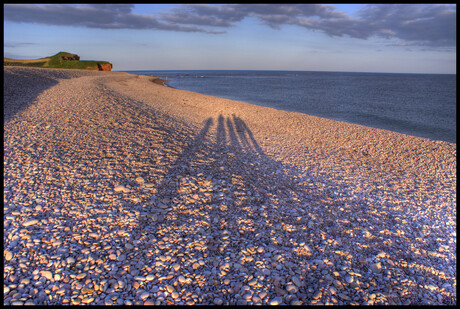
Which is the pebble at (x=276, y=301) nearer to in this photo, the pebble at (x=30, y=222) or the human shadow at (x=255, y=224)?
the human shadow at (x=255, y=224)

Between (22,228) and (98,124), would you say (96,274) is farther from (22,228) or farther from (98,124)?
(98,124)

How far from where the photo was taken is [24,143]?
8.39 metres

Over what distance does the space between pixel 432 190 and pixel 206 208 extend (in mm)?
8277

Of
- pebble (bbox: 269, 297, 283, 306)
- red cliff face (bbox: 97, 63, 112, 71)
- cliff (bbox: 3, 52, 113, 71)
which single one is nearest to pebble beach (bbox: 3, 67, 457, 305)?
pebble (bbox: 269, 297, 283, 306)

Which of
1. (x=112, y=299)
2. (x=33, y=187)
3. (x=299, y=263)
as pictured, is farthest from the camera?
(x=33, y=187)

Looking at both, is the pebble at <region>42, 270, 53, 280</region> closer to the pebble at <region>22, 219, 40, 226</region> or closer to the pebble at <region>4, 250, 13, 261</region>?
the pebble at <region>4, 250, 13, 261</region>

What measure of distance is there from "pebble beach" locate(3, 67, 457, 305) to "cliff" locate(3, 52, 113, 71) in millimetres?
68107

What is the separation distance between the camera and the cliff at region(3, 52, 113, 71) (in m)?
62.7

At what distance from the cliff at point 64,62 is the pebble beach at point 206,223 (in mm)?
68107

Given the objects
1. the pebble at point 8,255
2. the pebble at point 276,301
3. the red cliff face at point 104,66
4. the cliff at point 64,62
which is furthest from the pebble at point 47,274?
the red cliff face at point 104,66

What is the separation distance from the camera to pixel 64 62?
73375 mm

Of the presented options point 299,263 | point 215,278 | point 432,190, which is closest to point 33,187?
point 215,278

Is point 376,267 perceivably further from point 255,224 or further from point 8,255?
point 8,255

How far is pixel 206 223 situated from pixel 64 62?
87084mm
